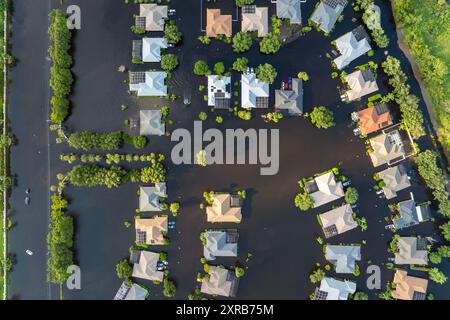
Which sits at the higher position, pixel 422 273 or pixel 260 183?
pixel 260 183

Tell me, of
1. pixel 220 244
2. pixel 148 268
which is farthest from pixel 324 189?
pixel 148 268

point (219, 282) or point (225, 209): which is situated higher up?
point (225, 209)

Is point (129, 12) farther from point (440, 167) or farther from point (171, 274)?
point (440, 167)

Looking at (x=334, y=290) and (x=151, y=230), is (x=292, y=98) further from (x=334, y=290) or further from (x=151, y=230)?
(x=334, y=290)

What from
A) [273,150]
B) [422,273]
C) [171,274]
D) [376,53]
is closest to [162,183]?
[171,274]

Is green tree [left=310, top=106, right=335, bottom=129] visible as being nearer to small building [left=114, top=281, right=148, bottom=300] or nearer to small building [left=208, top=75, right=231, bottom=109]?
small building [left=208, top=75, right=231, bottom=109]

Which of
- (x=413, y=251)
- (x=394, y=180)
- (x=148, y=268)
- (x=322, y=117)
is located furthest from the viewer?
(x=148, y=268)

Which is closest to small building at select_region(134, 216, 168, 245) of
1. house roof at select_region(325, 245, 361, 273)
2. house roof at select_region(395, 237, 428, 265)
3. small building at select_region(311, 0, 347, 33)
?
house roof at select_region(325, 245, 361, 273)
